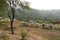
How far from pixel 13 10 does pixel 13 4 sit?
533 millimetres

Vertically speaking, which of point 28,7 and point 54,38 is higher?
point 28,7

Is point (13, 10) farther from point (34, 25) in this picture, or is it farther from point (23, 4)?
point (34, 25)

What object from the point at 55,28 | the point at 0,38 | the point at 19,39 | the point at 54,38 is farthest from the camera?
the point at 55,28

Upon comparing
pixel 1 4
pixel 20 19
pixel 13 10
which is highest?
pixel 1 4

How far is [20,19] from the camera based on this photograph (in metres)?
30.2

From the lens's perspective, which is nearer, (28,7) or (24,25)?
(28,7)

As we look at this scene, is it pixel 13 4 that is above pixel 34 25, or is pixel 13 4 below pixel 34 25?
above

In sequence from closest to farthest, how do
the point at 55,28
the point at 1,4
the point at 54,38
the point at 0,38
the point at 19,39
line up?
the point at 1,4, the point at 0,38, the point at 19,39, the point at 54,38, the point at 55,28

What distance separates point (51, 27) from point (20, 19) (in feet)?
23.6

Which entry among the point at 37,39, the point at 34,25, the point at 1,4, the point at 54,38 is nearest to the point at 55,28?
the point at 34,25

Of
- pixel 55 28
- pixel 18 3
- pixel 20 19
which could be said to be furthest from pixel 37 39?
pixel 20 19

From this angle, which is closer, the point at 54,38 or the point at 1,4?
the point at 1,4

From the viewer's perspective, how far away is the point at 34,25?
2519 cm

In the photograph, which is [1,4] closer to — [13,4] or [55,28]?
[13,4]
